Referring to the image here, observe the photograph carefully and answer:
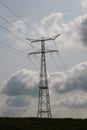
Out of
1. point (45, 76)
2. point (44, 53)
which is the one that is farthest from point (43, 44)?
point (45, 76)

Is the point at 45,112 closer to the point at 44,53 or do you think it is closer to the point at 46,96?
the point at 46,96

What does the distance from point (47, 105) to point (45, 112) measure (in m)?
1.27
